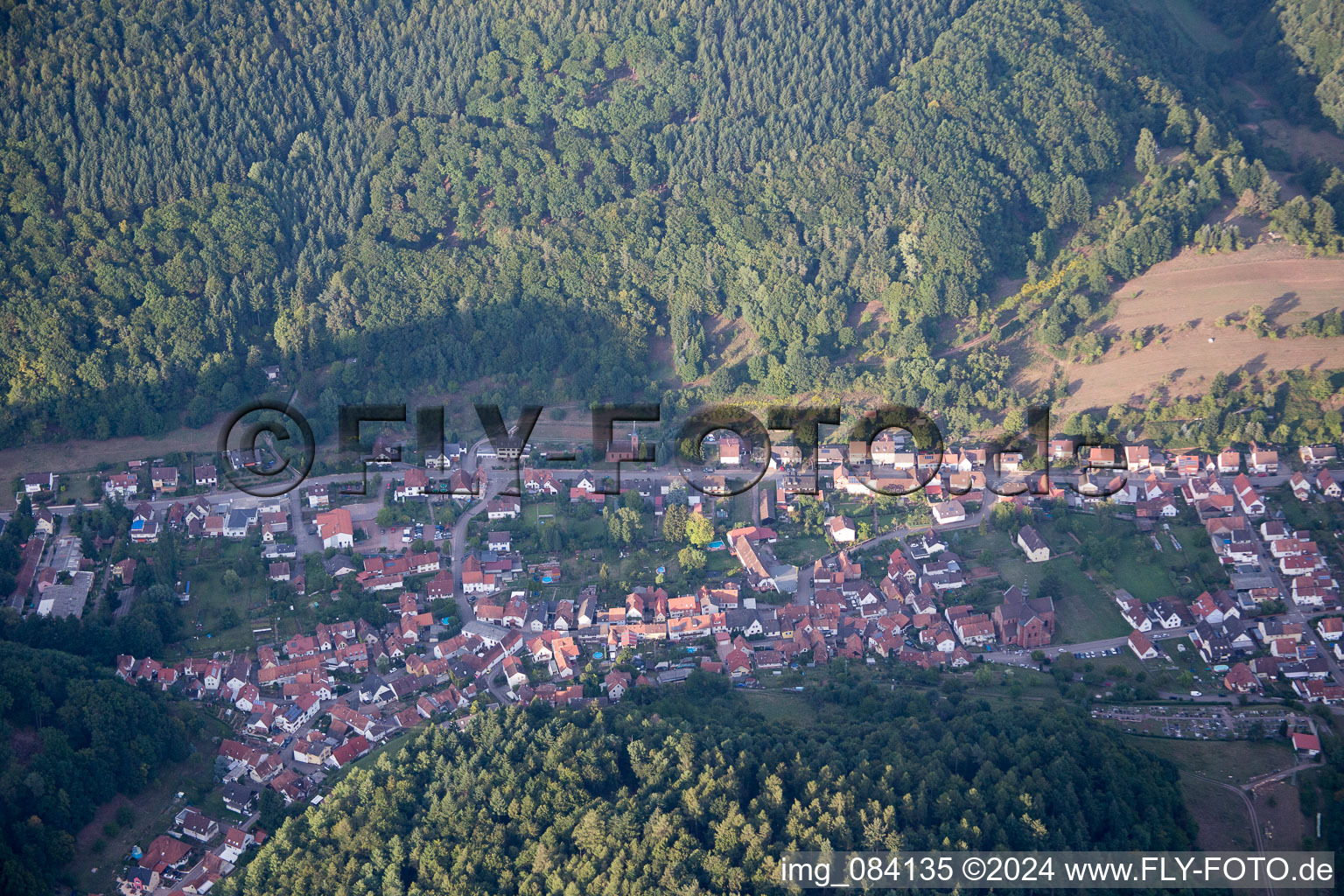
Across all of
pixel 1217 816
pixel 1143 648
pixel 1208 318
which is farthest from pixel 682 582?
pixel 1208 318

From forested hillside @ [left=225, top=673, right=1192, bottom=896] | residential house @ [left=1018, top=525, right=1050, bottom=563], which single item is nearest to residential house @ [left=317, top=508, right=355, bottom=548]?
forested hillside @ [left=225, top=673, right=1192, bottom=896]

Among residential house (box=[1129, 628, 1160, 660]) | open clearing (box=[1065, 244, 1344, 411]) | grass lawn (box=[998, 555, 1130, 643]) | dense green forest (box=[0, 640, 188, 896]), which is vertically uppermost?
open clearing (box=[1065, 244, 1344, 411])

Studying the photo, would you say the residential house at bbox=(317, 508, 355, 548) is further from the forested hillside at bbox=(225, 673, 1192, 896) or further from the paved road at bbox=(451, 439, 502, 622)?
the forested hillside at bbox=(225, 673, 1192, 896)

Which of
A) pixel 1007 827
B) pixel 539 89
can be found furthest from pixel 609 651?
pixel 539 89

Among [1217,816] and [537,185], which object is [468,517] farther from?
[1217,816]

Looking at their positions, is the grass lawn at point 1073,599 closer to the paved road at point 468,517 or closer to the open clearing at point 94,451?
the paved road at point 468,517

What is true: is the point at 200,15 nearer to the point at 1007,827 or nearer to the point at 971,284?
the point at 971,284

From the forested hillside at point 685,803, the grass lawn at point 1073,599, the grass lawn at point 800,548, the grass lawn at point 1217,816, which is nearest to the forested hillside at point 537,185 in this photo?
the grass lawn at point 800,548
